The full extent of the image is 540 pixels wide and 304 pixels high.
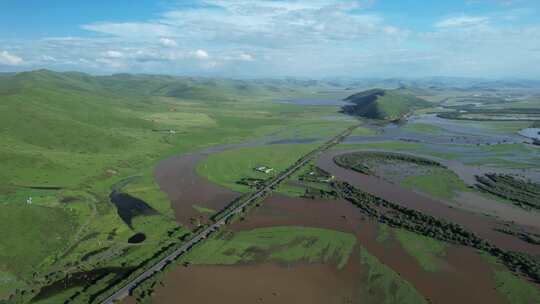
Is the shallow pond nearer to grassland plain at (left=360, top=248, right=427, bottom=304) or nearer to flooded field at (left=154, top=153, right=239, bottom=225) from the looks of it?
grassland plain at (left=360, top=248, right=427, bottom=304)

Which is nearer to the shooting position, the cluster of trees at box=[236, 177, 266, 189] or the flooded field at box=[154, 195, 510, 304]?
the flooded field at box=[154, 195, 510, 304]

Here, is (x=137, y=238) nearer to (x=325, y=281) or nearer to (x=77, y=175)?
(x=325, y=281)

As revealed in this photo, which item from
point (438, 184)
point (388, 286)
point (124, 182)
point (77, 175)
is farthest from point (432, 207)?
point (77, 175)

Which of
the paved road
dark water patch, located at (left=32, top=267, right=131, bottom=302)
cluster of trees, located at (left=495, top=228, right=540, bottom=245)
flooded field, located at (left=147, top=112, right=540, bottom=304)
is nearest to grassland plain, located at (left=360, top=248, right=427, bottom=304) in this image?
flooded field, located at (left=147, top=112, right=540, bottom=304)

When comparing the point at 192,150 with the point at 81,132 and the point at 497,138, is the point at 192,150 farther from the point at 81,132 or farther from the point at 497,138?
the point at 497,138

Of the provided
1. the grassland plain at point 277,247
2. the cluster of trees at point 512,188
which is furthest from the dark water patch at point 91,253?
the cluster of trees at point 512,188

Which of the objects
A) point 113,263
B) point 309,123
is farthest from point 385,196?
point 309,123
